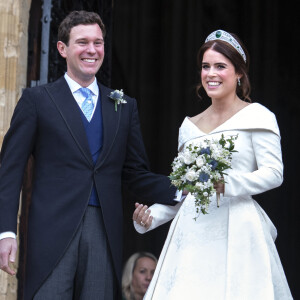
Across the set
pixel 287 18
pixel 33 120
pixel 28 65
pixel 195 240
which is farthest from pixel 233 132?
pixel 287 18

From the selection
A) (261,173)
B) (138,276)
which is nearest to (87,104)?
(261,173)

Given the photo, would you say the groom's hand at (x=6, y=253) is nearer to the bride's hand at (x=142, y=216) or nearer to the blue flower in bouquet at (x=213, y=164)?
the bride's hand at (x=142, y=216)

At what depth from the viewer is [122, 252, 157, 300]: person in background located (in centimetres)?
702

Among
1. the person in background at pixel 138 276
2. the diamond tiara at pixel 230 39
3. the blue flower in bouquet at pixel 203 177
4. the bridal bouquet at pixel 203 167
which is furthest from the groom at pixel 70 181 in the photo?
the person in background at pixel 138 276

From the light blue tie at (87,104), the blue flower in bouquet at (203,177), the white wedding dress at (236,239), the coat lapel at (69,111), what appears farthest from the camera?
the light blue tie at (87,104)

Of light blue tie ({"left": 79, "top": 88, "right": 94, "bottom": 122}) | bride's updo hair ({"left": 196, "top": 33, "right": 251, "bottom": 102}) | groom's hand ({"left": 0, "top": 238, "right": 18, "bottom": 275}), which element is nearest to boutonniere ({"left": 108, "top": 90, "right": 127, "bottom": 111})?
light blue tie ({"left": 79, "top": 88, "right": 94, "bottom": 122})

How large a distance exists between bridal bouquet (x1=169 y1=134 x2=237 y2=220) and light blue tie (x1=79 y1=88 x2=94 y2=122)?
0.54m

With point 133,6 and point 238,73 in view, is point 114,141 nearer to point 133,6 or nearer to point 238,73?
point 238,73

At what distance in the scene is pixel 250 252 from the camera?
3.95 meters

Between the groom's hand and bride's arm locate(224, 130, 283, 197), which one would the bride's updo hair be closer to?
bride's arm locate(224, 130, 283, 197)

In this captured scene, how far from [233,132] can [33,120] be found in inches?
38.9

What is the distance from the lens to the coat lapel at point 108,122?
406 centimetres

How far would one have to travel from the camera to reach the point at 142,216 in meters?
4.22

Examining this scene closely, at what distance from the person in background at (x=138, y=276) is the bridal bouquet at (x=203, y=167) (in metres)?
3.23
